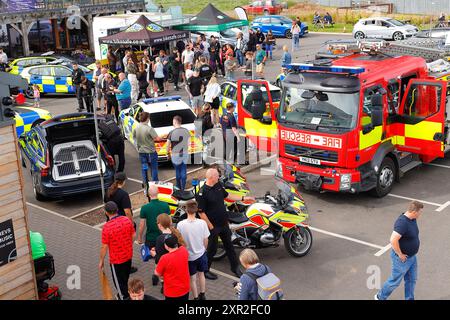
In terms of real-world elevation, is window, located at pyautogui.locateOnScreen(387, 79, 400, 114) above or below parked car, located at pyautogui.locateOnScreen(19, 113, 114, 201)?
above

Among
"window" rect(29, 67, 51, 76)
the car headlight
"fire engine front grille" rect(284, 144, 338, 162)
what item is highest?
"window" rect(29, 67, 51, 76)

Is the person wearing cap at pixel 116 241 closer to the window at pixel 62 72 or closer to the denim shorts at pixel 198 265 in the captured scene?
the denim shorts at pixel 198 265

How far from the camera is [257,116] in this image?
13.1 meters

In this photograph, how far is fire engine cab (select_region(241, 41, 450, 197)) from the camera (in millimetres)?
11820

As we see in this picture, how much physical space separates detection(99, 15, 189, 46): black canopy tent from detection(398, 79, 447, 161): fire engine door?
14243 millimetres

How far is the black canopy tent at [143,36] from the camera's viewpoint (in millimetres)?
24984

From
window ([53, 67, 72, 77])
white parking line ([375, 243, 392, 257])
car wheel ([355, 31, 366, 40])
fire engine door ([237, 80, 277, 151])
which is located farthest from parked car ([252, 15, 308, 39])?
white parking line ([375, 243, 392, 257])

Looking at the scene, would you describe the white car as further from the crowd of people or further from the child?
the crowd of people

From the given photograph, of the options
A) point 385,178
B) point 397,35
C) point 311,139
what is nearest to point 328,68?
point 311,139

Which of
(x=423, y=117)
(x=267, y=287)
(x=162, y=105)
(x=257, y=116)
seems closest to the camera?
(x=267, y=287)

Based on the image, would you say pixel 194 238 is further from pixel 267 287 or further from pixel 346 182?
pixel 346 182

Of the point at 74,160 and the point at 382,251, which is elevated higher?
the point at 74,160

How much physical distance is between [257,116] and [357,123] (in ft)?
7.56

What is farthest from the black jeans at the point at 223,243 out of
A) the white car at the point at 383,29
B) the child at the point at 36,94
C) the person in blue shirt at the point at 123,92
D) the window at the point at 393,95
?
the white car at the point at 383,29
